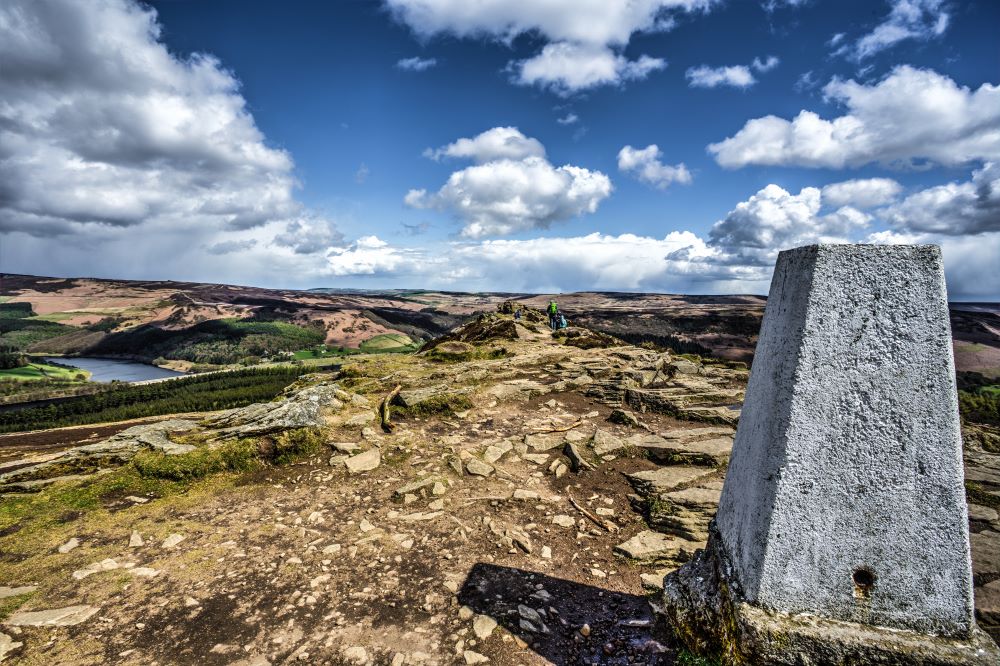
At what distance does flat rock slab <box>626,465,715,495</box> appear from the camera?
26.1 ft

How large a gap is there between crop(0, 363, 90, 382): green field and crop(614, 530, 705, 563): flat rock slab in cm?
9855

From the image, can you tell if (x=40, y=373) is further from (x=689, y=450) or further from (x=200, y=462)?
(x=689, y=450)

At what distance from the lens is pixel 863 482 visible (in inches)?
123

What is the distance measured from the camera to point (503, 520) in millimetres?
7281

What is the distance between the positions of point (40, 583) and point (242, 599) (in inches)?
103

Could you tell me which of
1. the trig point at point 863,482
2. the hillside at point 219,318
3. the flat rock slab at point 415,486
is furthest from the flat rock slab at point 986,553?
the hillside at point 219,318

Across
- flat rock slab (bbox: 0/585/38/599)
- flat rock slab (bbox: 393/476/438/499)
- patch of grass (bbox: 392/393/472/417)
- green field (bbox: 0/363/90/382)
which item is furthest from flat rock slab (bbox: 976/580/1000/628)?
green field (bbox: 0/363/90/382)

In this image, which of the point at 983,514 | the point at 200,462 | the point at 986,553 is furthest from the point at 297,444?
the point at 983,514

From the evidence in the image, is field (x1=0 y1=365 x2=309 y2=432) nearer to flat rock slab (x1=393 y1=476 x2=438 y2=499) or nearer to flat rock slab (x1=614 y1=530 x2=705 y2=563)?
flat rock slab (x1=393 y1=476 x2=438 y2=499)

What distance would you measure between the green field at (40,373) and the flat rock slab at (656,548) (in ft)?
323

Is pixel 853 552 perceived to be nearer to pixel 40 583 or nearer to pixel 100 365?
pixel 40 583

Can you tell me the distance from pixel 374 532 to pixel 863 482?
6567 mm

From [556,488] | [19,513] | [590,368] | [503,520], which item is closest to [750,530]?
[503,520]

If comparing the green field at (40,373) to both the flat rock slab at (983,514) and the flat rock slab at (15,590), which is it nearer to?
the flat rock slab at (15,590)
